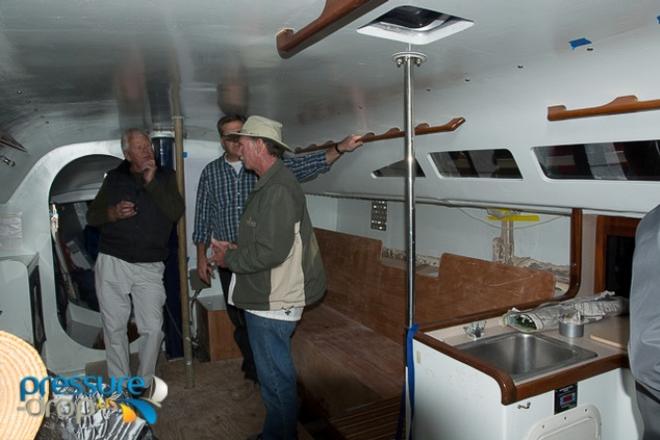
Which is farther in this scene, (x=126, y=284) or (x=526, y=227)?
(x=126, y=284)

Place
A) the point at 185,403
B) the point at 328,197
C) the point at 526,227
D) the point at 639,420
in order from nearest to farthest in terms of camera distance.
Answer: the point at 639,420
the point at 526,227
the point at 185,403
the point at 328,197

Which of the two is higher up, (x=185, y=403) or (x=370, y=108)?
(x=370, y=108)

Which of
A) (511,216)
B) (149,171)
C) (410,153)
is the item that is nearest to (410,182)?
(410,153)

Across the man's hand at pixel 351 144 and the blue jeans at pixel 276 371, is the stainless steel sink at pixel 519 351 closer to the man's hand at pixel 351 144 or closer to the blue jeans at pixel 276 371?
the blue jeans at pixel 276 371

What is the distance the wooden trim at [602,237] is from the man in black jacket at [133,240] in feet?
7.62

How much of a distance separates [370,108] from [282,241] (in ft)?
2.85

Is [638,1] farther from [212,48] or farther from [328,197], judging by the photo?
[328,197]

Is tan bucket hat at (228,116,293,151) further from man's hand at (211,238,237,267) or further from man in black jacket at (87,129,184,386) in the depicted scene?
man in black jacket at (87,129,184,386)

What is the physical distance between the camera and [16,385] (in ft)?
2.69

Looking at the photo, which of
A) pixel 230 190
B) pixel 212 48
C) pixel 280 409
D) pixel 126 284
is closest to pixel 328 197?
pixel 230 190

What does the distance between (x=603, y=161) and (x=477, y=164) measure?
0.61m

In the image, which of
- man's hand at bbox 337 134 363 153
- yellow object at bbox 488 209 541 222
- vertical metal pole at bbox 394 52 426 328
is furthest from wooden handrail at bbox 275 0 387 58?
yellow object at bbox 488 209 541 222

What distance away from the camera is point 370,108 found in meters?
2.37

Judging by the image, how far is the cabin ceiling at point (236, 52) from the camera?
1.16 m
